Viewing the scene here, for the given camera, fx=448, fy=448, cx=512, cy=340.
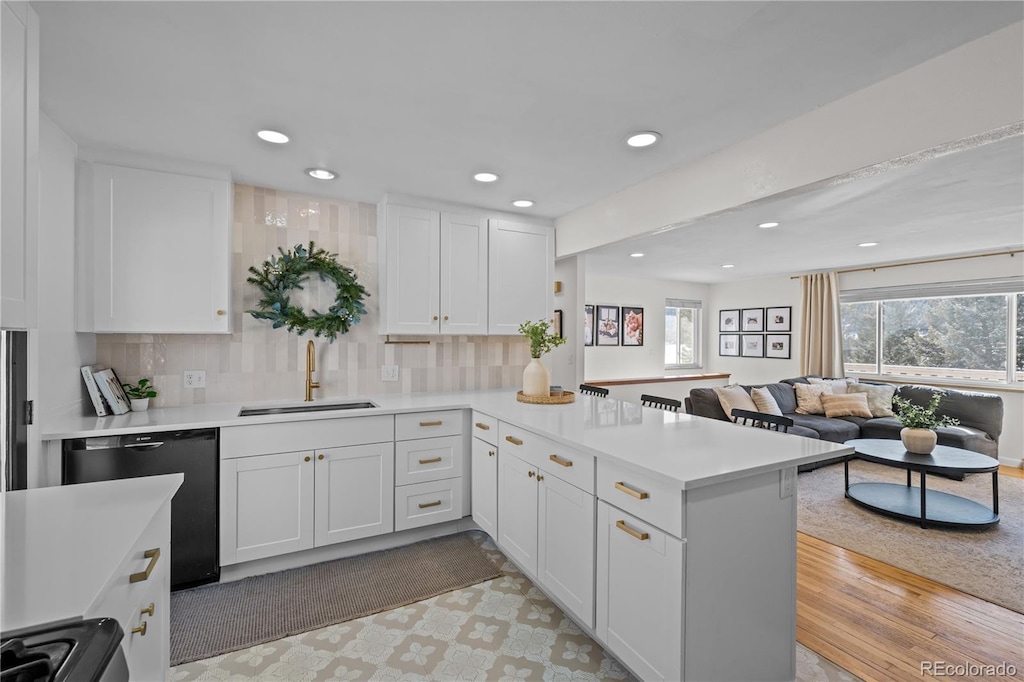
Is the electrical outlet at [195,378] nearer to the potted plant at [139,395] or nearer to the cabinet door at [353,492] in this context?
the potted plant at [139,395]

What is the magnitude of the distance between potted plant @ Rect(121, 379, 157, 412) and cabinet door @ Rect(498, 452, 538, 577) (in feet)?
6.75

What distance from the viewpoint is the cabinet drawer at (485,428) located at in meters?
2.67

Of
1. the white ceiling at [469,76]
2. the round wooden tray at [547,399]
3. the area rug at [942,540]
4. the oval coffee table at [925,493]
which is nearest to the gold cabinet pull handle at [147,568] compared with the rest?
the white ceiling at [469,76]

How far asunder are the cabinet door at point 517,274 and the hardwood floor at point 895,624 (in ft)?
8.07

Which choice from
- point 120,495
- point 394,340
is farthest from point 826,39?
point 394,340

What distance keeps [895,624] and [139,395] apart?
4.11m

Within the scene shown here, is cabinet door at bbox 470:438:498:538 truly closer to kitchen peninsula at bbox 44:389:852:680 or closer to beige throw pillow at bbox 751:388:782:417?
kitchen peninsula at bbox 44:389:852:680

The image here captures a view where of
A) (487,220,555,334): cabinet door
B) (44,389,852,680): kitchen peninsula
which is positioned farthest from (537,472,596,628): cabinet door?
(487,220,555,334): cabinet door

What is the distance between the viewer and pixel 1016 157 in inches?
93.5

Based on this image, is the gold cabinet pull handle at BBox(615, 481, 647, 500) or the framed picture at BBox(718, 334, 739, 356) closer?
the gold cabinet pull handle at BBox(615, 481, 647, 500)

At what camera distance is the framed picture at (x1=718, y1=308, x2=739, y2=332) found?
753cm

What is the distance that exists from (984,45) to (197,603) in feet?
13.1

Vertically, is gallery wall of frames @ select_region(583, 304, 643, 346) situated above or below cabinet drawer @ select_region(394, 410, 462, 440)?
above

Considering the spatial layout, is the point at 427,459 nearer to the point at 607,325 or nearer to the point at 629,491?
the point at 629,491
